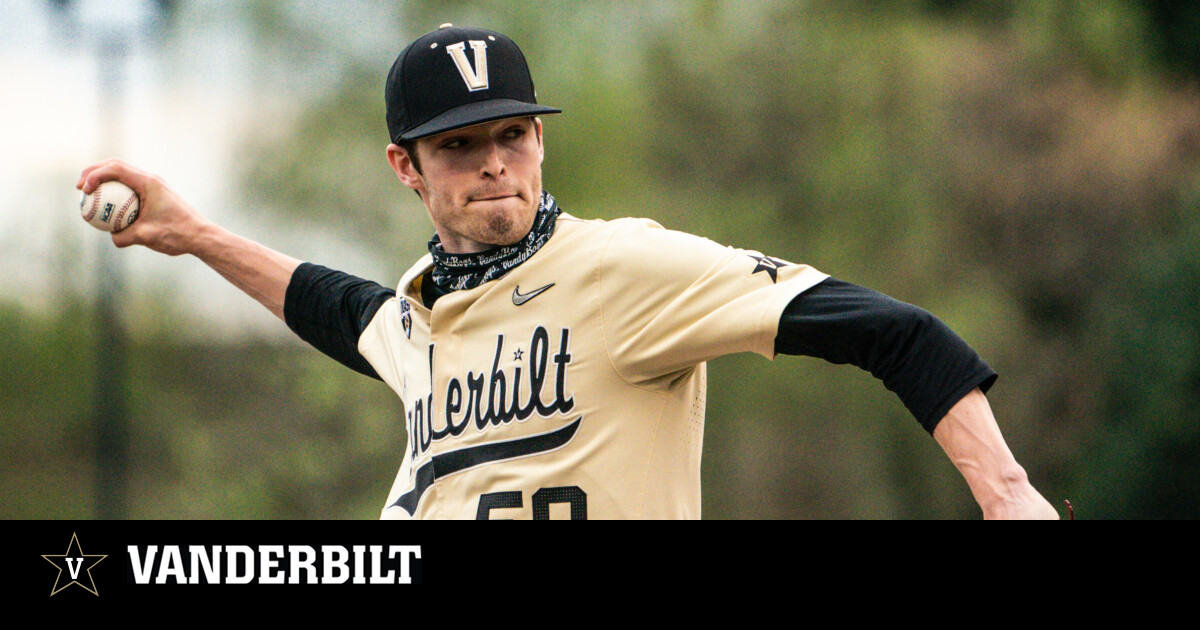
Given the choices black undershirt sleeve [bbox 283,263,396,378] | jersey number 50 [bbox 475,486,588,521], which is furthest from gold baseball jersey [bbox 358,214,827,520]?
black undershirt sleeve [bbox 283,263,396,378]

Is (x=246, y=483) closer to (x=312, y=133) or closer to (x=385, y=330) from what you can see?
(x=312, y=133)

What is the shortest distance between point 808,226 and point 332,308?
11518 mm

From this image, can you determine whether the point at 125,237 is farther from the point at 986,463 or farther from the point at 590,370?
the point at 986,463

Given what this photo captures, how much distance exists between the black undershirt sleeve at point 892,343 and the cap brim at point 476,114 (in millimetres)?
760

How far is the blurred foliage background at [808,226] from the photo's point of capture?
1366cm

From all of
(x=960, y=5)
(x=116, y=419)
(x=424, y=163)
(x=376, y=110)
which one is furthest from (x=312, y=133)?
(x=424, y=163)

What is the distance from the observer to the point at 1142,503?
531 inches

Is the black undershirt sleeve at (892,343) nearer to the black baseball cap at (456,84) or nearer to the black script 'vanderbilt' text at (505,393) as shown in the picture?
the black script 'vanderbilt' text at (505,393)

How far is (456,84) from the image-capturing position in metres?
2.65

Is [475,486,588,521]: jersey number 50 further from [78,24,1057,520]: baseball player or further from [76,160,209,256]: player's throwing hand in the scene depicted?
[76,160,209,256]: player's throwing hand

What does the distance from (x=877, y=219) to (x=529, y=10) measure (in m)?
5.20

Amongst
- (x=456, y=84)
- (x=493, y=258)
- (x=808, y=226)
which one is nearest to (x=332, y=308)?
(x=493, y=258)

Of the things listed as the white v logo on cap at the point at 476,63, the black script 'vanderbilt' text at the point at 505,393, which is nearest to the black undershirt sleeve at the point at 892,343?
the black script 'vanderbilt' text at the point at 505,393
